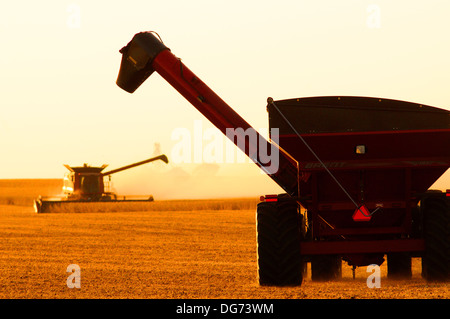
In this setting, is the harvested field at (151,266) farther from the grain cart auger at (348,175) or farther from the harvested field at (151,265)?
the grain cart auger at (348,175)

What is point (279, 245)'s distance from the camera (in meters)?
11.9

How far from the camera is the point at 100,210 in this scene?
41.3 metres

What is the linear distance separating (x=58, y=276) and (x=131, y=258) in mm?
Answer: 3626

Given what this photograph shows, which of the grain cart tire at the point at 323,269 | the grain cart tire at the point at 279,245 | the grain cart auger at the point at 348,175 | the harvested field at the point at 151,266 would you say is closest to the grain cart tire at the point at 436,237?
the grain cart auger at the point at 348,175

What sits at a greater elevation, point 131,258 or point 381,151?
point 381,151

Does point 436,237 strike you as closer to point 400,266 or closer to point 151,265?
point 400,266

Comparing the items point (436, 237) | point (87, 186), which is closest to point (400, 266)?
point (436, 237)

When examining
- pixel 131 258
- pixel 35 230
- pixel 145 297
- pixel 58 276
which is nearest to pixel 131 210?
pixel 35 230

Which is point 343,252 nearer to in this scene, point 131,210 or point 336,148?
point 336,148

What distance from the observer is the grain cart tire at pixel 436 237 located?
39.8 ft

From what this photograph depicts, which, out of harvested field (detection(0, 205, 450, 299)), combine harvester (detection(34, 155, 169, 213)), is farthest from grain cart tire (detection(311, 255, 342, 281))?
combine harvester (detection(34, 155, 169, 213))

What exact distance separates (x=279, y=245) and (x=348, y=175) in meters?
1.42

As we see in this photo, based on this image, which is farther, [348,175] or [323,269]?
[323,269]

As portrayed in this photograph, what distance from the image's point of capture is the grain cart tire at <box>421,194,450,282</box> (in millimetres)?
12141
